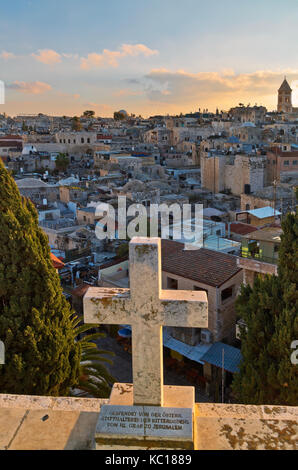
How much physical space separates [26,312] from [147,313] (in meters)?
4.21

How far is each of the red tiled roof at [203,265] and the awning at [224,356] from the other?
2.19m

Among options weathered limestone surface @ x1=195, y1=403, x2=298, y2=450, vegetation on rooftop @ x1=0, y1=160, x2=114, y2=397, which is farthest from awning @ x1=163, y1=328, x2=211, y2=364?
weathered limestone surface @ x1=195, y1=403, x2=298, y2=450

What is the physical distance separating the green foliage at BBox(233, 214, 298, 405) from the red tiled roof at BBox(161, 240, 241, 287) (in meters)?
4.92

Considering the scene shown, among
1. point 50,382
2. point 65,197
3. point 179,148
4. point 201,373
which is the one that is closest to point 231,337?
point 201,373

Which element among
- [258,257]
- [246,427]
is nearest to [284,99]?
[258,257]

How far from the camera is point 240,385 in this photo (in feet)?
32.1

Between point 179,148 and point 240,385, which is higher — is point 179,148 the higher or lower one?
the higher one

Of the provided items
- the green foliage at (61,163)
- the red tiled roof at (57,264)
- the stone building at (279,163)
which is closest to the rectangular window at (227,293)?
the red tiled roof at (57,264)

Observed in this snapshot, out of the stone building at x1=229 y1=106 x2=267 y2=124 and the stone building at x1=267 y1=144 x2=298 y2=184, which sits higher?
the stone building at x1=229 y1=106 x2=267 y2=124

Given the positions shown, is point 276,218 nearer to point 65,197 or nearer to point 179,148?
point 65,197

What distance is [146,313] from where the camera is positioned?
3514 millimetres

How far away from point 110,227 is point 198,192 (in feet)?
49.2

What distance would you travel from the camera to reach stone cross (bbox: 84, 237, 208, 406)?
3.43 metres

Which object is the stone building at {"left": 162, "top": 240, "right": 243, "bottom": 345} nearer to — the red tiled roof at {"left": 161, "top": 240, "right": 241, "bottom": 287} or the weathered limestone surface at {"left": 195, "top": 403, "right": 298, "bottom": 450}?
the red tiled roof at {"left": 161, "top": 240, "right": 241, "bottom": 287}
